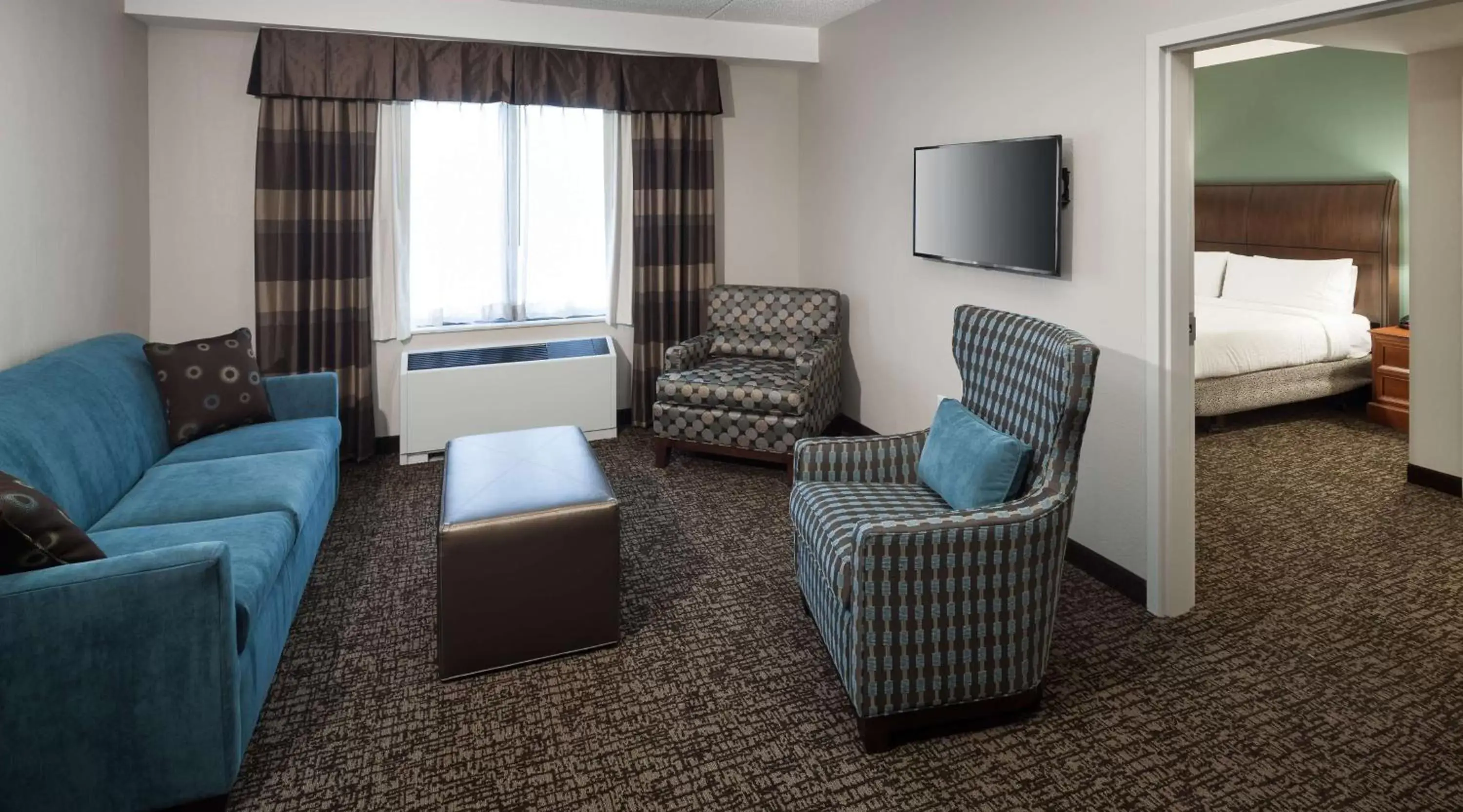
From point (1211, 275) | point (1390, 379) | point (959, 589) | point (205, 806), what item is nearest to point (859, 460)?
point (959, 589)

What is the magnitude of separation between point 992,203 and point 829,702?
2119 mm

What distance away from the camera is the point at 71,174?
130 inches

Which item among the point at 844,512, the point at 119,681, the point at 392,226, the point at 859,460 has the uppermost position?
the point at 392,226

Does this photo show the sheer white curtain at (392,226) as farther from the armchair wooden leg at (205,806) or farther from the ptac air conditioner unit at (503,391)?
the armchair wooden leg at (205,806)

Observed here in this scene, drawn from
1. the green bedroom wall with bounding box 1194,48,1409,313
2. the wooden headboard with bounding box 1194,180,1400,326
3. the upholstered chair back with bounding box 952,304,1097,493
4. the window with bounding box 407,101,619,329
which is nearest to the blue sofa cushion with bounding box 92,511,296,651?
the upholstered chair back with bounding box 952,304,1097,493

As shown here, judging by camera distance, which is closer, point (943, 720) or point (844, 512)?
point (943, 720)

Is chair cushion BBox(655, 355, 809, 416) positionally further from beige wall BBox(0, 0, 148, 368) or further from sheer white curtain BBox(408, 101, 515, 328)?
beige wall BBox(0, 0, 148, 368)

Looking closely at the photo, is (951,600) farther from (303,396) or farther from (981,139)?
(303,396)

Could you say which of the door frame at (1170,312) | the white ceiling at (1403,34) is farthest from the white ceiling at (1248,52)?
the door frame at (1170,312)

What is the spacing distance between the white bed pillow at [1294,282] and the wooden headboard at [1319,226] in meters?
0.09

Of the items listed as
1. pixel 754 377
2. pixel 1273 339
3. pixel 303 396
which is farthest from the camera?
pixel 1273 339

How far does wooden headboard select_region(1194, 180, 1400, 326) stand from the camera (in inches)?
217

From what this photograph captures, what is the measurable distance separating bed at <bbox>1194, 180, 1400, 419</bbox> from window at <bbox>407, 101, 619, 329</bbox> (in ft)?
10.9

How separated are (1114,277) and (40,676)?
9.99ft
